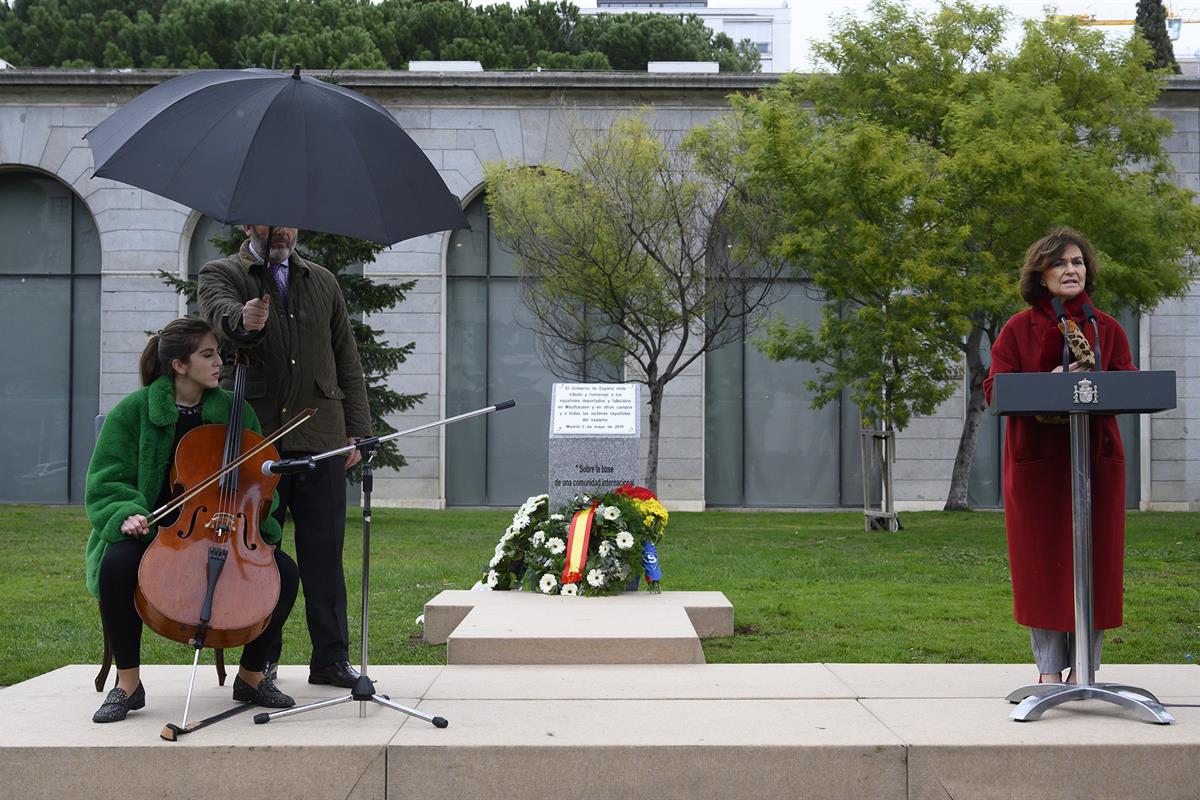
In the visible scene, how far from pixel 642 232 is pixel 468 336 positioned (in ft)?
24.1

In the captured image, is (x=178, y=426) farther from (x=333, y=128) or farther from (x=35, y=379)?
(x=35, y=379)

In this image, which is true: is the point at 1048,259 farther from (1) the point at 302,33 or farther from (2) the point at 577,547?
(1) the point at 302,33

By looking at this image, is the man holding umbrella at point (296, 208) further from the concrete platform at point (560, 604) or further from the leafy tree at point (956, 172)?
the leafy tree at point (956, 172)

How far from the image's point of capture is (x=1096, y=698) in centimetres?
560

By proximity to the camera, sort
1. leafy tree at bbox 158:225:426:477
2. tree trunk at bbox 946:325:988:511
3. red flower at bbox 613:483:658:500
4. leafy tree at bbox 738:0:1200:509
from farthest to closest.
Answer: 1. tree trunk at bbox 946:325:988:511
2. leafy tree at bbox 158:225:426:477
3. leafy tree at bbox 738:0:1200:509
4. red flower at bbox 613:483:658:500

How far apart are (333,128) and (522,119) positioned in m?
21.9

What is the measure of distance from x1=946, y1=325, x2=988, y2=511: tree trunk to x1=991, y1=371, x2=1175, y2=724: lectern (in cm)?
1616

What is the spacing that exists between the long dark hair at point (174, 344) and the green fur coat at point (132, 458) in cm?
7

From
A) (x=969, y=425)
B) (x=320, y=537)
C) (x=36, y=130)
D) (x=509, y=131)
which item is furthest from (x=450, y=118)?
(x=320, y=537)

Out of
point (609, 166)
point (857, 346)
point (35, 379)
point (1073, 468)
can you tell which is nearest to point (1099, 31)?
point (857, 346)

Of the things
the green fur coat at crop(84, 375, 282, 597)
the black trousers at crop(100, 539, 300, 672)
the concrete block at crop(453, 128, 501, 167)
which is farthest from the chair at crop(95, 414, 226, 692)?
the concrete block at crop(453, 128, 501, 167)

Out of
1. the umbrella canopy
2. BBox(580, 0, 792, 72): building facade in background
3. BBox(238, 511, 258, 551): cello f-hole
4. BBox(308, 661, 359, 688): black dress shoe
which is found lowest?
BBox(308, 661, 359, 688): black dress shoe

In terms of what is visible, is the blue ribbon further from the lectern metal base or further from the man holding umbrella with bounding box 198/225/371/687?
the lectern metal base

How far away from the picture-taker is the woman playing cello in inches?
207
